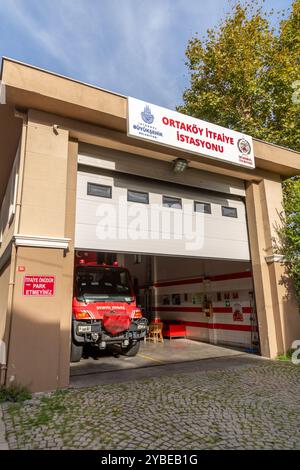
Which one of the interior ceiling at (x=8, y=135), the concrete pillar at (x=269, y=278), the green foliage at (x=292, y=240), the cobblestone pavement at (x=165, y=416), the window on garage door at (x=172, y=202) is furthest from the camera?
the green foliage at (x=292, y=240)

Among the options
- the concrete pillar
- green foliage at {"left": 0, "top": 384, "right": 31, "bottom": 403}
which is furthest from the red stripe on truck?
green foliage at {"left": 0, "top": 384, "right": 31, "bottom": 403}

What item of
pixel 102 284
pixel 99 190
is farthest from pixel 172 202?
pixel 102 284

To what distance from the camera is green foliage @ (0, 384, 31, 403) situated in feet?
17.6

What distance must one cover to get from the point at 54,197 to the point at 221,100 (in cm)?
1358

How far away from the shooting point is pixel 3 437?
3.92 meters

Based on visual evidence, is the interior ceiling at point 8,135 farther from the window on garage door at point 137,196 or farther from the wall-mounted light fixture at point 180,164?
the wall-mounted light fixture at point 180,164

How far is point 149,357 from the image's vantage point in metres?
9.60

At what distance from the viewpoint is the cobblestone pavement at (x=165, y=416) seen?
3746mm

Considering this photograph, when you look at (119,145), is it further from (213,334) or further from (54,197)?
(213,334)

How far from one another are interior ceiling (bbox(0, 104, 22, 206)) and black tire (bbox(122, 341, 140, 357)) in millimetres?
6779

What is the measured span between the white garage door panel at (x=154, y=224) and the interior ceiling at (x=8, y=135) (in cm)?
203

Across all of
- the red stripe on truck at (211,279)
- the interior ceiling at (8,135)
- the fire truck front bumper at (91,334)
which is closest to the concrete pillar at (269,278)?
the red stripe on truck at (211,279)

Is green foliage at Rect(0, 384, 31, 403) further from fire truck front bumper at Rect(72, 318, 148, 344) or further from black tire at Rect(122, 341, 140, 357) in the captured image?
black tire at Rect(122, 341, 140, 357)

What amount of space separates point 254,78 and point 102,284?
1439 cm
